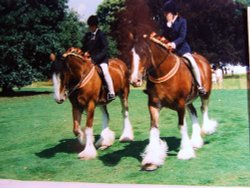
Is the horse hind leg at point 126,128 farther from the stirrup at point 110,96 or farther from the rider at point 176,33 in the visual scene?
the rider at point 176,33

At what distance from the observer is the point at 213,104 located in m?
3.07

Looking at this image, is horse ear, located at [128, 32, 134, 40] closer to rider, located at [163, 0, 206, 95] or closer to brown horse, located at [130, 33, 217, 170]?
brown horse, located at [130, 33, 217, 170]

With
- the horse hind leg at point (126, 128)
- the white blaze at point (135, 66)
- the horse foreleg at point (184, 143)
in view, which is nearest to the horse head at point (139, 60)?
the white blaze at point (135, 66)

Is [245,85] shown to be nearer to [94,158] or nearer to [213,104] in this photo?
[213,104]

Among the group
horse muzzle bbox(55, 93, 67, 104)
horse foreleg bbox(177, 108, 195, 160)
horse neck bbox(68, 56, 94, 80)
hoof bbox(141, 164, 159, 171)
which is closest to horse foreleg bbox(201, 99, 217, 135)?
horse foreleg bbox(177, 108, 195, 160)

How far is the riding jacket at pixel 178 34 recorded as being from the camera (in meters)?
2.94

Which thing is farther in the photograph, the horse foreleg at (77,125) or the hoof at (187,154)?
the horse foreleg at (77,125)

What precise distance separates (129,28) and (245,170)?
137cm

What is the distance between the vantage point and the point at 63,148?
3.35m

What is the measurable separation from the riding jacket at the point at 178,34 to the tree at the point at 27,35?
2.91 ft

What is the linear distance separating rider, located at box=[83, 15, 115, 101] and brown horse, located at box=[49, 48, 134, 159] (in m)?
0.05

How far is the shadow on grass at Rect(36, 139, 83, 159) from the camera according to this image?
3.31 m

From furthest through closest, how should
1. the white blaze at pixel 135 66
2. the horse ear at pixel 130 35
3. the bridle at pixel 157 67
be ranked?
the bridle at pixel 157 67 → the horse ear at pixel 130 35 → the white blaze at pixel 135 66

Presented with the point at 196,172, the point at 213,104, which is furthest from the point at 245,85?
the point at 196,172
